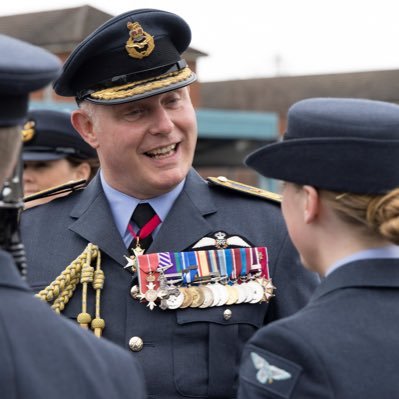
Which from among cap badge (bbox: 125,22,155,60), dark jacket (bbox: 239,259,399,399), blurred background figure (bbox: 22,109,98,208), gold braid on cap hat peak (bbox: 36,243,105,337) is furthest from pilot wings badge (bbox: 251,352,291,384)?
blurred background figure (bbox: 22,109,98,208)

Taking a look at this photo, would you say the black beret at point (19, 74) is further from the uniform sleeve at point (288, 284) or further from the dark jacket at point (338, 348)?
the uniform sleeve at point (288, 284)

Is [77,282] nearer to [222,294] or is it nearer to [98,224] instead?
[98,224]

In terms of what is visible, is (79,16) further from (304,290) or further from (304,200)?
(304,200)

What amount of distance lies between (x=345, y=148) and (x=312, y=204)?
0.58 feet

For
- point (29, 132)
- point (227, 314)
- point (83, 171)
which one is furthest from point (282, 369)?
point (29, 132)

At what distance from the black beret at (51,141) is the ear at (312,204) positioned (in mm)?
3061

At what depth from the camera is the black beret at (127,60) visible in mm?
3857

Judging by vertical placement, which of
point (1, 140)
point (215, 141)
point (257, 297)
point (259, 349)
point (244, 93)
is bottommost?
point (244, 93)

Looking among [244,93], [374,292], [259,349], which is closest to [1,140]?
[259,349]

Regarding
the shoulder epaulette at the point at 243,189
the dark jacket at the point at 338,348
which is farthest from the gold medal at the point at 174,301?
the dark jacket at the point at 338,348

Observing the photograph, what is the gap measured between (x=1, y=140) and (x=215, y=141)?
13245mm

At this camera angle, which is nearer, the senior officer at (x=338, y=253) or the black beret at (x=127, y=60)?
the senior officer at (x=338, y=253)

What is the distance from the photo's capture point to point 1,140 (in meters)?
2.03

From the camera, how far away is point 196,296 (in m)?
3.70
